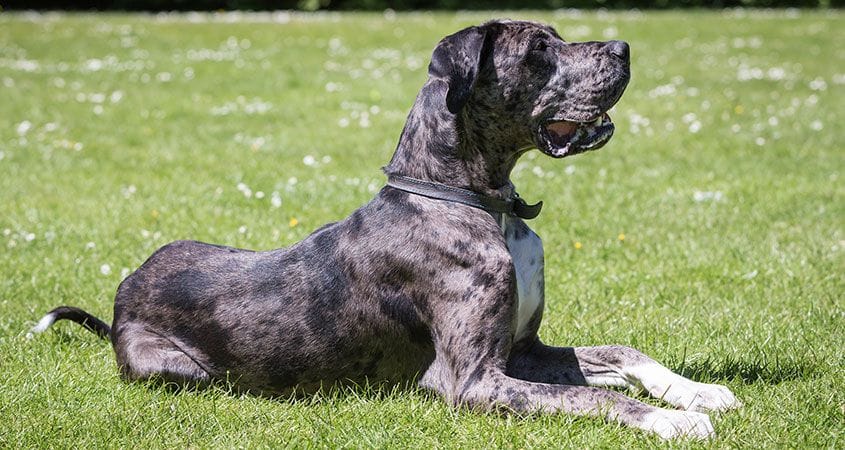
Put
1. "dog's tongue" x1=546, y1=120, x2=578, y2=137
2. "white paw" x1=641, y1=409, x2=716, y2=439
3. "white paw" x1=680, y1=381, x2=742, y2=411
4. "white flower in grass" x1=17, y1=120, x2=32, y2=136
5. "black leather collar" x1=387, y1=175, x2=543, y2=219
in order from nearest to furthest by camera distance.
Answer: "white paw" x1=641, y1=409, x2=716, y2=439 < "white paw" x1=680, y1=381, x2=742, y2=411 < "black leather collar" x1=387, y1=175, x2=543, y2=219 < "dog's tongue" x1=546, y1=120, x2=578, y2=137 < "white flower in grass" x1=17, y1=120, x2=32, y2=136

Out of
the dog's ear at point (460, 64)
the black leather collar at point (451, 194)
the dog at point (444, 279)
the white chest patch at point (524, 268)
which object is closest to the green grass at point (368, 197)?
the dog at point (444, 279)

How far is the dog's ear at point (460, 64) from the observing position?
15.5 feet

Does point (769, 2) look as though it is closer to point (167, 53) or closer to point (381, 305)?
point (167, 53)

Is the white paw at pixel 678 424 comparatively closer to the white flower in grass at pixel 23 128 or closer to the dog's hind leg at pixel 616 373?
the dog's hind leg at pixel 616 373

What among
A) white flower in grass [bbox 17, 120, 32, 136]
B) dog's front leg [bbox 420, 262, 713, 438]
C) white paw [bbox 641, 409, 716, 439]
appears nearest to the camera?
white paw [bbox 641, 409, 716, 439]

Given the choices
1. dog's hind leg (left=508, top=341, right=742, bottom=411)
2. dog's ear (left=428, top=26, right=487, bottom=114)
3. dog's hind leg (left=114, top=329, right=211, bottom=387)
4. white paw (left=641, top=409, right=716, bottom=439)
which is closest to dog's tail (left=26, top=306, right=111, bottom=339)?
dog's hind leg (left=114, top=329, right=211, bottom=387)

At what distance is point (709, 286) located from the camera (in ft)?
22.7

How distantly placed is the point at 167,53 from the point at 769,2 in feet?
68.9

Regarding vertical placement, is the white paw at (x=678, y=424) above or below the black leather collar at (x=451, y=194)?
below

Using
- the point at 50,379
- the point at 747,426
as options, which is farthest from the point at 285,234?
the point at 747,426

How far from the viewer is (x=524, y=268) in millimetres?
4922

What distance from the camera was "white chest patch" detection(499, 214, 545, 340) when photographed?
488 centimetres

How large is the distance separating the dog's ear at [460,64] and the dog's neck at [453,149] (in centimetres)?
13

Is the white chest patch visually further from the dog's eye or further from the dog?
the dog's eye
